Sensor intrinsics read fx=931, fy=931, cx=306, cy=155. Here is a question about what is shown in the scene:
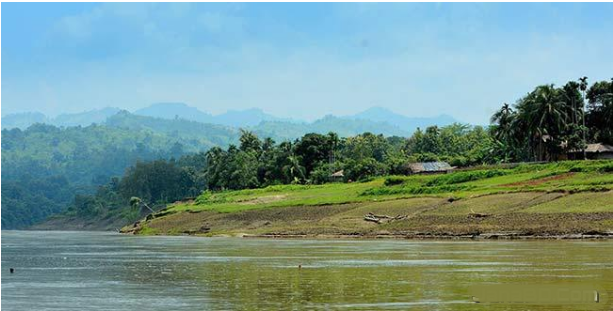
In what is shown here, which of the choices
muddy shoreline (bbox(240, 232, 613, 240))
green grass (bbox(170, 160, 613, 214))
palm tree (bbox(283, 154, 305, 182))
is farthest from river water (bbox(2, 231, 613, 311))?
palm tree (bbox(283, 154, 305, 182))

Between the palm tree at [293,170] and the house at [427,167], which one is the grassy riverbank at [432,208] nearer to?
the house at [427,167]

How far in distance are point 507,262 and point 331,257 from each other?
11524 millimetres

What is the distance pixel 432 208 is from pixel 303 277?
4799 centimetres

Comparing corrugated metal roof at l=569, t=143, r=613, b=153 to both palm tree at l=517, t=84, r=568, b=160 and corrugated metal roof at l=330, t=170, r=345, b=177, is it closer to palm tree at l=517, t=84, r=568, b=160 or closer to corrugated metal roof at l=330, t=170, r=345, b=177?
palm tree at l=517, t=84, r=568, b=160

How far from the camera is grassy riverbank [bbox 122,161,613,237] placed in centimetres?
7619

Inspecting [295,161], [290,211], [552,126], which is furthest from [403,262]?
[295,161]

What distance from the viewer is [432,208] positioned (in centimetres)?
8769

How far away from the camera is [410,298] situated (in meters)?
32.1

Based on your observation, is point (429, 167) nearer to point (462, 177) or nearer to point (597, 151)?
point (597, 151)

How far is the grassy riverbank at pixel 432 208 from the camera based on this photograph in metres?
76.2

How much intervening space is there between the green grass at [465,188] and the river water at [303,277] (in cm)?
2134

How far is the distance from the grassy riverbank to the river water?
11684mm

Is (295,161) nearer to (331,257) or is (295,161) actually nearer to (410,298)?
(331,257)

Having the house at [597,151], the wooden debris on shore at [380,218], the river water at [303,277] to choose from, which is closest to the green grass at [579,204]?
the river water at [303,277]
